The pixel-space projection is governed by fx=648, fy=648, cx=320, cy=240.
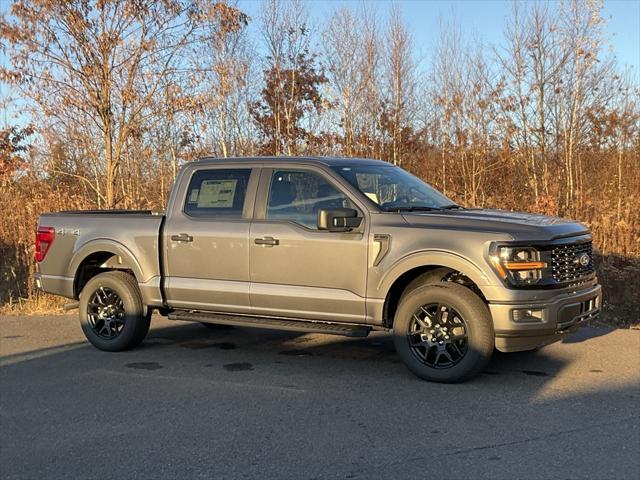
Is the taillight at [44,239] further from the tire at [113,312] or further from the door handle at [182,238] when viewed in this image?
the door handle at [182,238]

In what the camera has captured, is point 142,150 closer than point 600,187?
No

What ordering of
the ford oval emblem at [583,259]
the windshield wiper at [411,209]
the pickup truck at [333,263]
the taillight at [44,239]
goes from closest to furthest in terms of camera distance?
1. the pickup truck at [333,263]
2. the ford oval emblem at [583,259]
3. the windshield wiper at [411,209]
4. the taillight at [44,239]

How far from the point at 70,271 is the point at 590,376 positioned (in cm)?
560

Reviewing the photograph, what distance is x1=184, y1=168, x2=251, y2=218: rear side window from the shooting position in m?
6.67

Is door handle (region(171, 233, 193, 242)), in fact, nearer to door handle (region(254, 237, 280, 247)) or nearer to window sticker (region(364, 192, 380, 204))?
door handle (region(254, 237, 280, 247))

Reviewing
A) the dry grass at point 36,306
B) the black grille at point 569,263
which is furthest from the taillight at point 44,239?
the black grille at point 569,263

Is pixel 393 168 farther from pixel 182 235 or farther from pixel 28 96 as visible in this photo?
pixel 28 96

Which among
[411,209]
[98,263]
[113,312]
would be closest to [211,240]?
[113,312]

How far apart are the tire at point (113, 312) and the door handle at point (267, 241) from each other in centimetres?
168

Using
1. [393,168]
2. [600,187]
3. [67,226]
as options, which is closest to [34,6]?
Result: [67,226]

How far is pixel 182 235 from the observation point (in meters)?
6.75

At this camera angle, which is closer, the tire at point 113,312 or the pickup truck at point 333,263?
the pickup truck at point 333,263

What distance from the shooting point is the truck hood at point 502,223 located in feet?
17.6

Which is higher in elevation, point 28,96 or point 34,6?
point 34,6
